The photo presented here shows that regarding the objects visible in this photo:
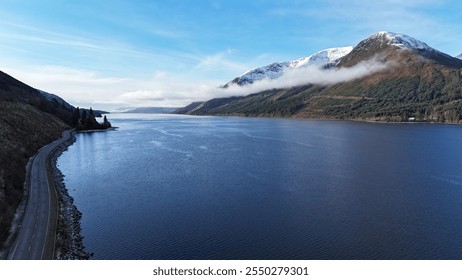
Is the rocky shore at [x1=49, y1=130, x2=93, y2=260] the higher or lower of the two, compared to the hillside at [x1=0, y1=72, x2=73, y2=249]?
lower

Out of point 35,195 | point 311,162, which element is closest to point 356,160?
point 311,162

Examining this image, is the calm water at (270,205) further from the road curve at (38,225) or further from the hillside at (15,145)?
the hillside at (15,145)

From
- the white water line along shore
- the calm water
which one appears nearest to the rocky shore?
the white water line along shore

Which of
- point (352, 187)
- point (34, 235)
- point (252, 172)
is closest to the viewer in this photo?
point (34, 235)

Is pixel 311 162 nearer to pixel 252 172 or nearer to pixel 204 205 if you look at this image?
pixel 252 172

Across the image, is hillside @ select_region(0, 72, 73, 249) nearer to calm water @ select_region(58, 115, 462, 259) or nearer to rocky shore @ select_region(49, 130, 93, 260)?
rocky shore @ select_region(49, 130, 93, 260)

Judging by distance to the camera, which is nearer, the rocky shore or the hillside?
the rocky shore
